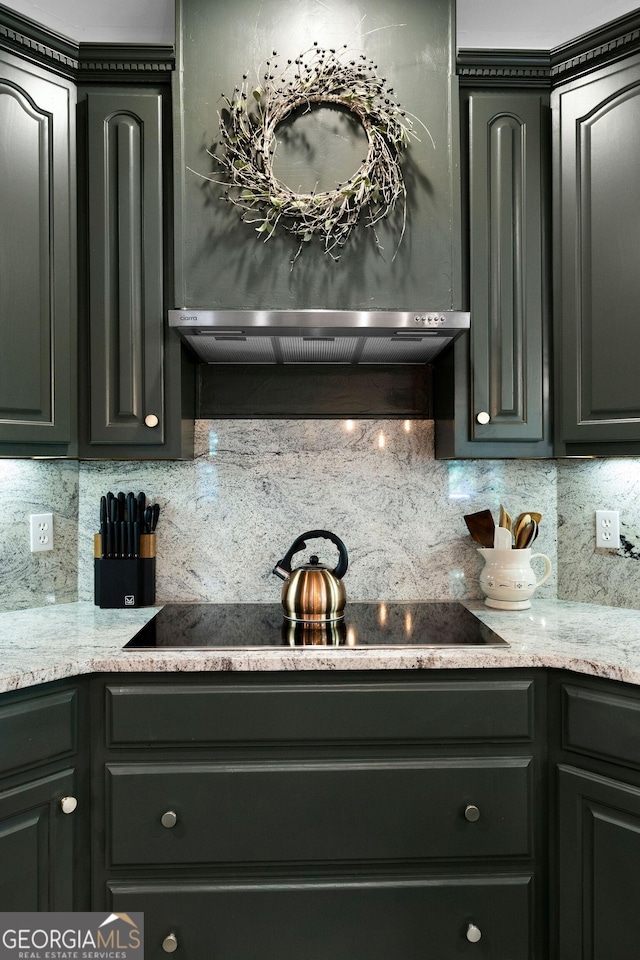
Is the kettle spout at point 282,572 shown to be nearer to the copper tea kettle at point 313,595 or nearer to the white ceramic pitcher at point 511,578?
the copper tea kettle at point 313,595

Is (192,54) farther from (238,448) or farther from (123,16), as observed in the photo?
(238,448)

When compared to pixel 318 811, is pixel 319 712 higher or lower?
higher

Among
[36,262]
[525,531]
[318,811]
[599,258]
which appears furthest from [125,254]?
[318,811]

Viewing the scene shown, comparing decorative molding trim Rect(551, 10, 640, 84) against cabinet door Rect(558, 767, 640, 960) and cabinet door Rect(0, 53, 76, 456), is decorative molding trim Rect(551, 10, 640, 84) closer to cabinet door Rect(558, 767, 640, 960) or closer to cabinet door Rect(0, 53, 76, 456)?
cabinet door Rect(0, 53, 76, 456)

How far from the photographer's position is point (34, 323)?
180 centimetres

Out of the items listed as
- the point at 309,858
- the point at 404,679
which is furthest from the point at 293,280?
the point at 309,858

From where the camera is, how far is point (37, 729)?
1.44 meters

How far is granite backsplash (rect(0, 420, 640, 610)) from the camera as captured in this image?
2191mm

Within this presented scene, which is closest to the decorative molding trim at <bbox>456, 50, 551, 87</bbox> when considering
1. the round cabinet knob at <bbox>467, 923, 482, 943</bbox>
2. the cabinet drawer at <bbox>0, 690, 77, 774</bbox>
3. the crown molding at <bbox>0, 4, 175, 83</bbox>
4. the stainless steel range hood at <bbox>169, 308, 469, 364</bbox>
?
the stainless steel range hood at <bbox>169, 308, 469, 364</bbox>

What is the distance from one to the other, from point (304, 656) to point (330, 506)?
2.51ft

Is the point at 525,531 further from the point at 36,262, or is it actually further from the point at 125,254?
the point at 36,262

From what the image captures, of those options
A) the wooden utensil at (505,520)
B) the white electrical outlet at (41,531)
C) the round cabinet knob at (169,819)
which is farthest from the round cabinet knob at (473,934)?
the white electrical outlet at (41,531)

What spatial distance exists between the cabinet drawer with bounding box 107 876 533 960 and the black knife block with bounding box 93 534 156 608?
797 millimetres

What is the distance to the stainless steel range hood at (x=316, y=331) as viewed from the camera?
1705mm
